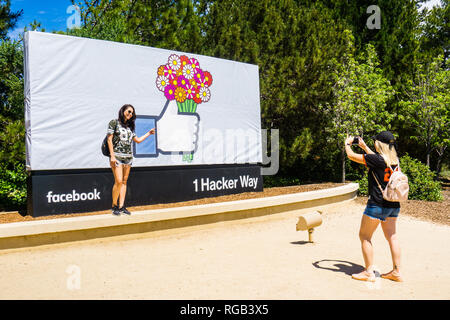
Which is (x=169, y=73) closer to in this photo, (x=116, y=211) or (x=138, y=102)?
(x=138, y=102)

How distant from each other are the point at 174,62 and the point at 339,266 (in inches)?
228

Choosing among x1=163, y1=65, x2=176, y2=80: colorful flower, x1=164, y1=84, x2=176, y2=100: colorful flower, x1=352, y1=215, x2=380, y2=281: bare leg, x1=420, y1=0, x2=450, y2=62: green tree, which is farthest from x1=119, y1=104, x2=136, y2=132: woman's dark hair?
x1=420, y1=0, x2=450, y2=62: green tree

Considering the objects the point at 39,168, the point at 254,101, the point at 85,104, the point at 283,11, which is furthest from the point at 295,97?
the point at 39,168

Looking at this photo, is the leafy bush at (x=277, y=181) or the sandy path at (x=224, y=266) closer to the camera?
the sandy path at (x=224, y=266)

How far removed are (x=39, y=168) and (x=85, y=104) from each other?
1503 mm

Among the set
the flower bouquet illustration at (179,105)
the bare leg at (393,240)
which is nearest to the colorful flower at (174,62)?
the flower bouquet illustration at (179,105)

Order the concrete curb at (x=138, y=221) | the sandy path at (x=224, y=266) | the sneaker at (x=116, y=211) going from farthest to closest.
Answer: the sneaker at (x=116, y=211) < the concrete curb at (x=138, y=221) < the sandy path at (x=224, y=266)

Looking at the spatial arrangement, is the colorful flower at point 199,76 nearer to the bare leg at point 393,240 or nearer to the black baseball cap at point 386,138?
the black baseball cap at point 386,138

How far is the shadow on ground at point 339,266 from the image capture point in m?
5.29

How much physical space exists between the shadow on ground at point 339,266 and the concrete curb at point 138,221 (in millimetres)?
2724

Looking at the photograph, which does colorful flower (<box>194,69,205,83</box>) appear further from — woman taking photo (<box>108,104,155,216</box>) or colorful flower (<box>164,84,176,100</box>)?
woman taking photo (<box>108,104,155,216</box>)

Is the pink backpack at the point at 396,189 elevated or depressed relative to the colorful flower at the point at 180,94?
depressed

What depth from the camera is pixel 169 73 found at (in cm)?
884

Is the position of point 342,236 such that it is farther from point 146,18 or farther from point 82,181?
point 146,18
